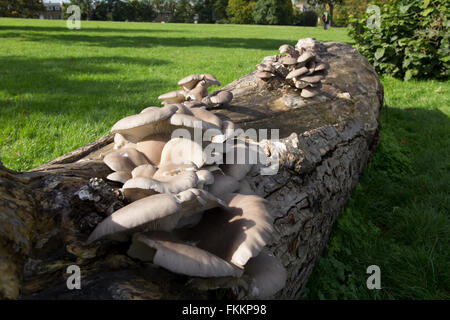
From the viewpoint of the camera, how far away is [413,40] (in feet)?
26.3

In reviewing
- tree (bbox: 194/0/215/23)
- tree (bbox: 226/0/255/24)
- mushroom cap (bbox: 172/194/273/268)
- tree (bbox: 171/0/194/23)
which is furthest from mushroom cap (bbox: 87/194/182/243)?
tree (bbox: 171/0/194/23)

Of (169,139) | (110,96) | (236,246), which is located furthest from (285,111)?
(110,96)

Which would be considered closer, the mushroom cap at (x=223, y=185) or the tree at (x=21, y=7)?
the mushroom cap at (x=223, y=185)

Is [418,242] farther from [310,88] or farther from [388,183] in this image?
[310,88]

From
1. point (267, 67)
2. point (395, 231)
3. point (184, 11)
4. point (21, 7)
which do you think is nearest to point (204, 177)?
point (267, 67)

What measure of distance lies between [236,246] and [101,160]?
953mm

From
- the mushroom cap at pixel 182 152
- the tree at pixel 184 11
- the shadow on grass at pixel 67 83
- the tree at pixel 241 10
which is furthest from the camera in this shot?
the tree at pixel 184 11

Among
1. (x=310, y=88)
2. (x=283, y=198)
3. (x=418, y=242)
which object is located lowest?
(x=418, y=242)

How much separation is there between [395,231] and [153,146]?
2610 millimetres

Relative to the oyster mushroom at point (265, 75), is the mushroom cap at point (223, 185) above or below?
below

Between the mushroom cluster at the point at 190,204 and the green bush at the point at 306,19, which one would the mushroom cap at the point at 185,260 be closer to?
the mushroom cluster at the point at 190,204

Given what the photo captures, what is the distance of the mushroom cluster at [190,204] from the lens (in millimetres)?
1146

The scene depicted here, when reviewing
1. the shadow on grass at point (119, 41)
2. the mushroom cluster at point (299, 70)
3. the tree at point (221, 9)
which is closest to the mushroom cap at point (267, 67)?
the mushroom cluster at point (299, 70)
